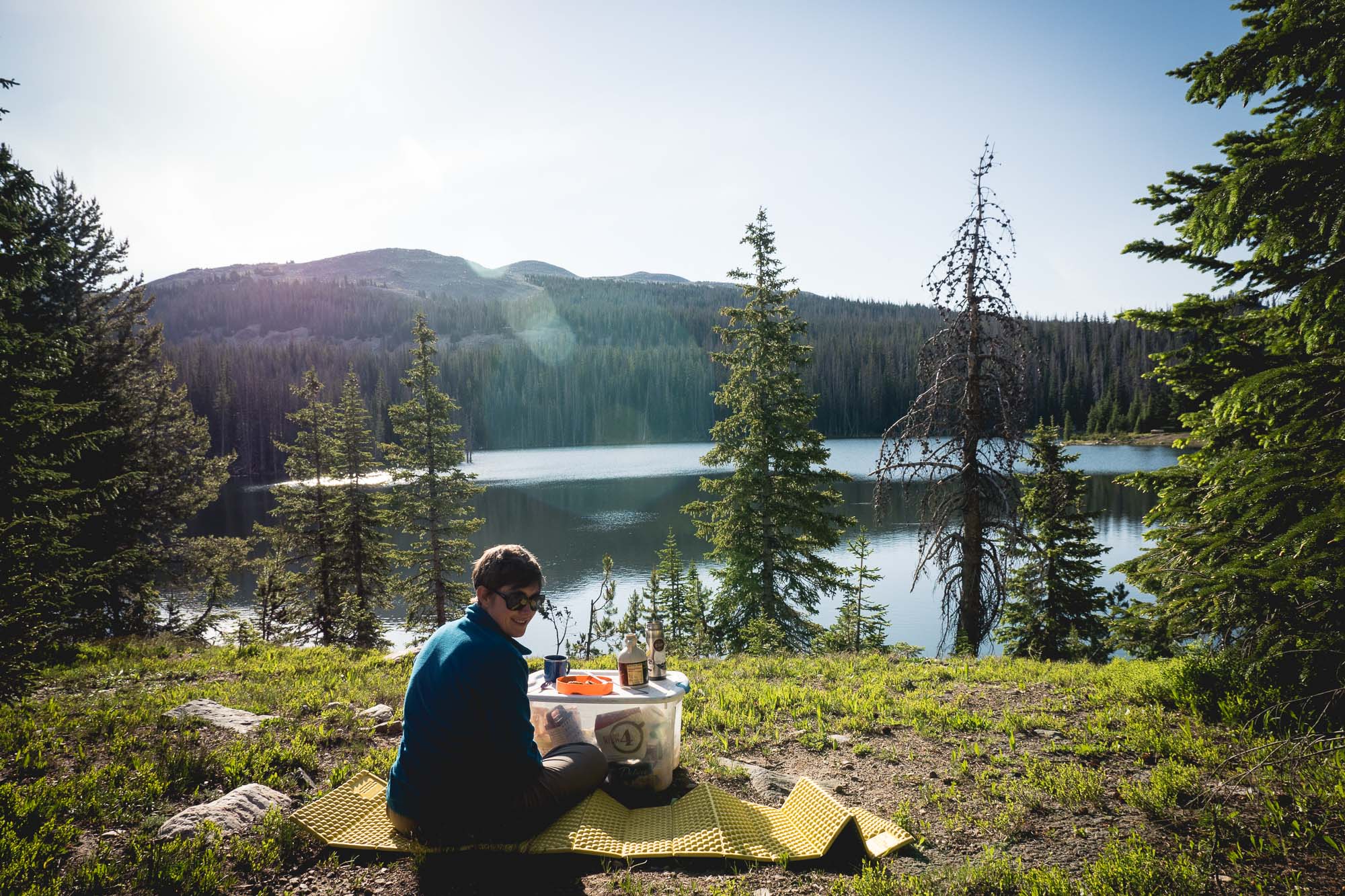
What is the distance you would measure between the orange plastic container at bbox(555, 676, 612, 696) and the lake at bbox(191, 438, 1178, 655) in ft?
35.4

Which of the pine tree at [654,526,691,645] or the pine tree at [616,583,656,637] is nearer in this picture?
the pine tree at [616,583,656,637]

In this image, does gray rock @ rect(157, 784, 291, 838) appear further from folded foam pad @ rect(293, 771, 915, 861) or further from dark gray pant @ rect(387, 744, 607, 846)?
dark gray pant @ rect(387, 744, 607, 846)

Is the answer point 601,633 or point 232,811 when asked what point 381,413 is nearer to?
point 601,633

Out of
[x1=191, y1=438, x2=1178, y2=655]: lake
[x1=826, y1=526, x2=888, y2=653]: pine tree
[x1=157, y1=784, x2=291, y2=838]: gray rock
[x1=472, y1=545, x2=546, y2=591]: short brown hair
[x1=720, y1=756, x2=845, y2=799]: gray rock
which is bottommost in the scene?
[x1=191, y1=438, x2=1178, y2=655]: lake

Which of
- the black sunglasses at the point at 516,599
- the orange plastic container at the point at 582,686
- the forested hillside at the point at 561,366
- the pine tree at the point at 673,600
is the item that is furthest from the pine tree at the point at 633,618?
the black sunglasses at the point at 516,599

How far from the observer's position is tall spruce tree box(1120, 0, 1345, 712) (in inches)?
134

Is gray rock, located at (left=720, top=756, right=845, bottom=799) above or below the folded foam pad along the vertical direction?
below

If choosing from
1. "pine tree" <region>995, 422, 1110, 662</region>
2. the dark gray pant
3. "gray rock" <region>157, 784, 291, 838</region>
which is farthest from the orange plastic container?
"pine tree" <region>995, 422, 1110, 662</region>

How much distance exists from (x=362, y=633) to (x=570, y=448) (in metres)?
105

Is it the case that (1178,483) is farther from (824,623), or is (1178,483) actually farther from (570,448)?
(570,448)

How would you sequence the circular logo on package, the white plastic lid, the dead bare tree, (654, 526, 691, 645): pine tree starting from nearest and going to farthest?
the white plastic lid < the circular logo on package < the dead bare tree < (654, 526, 691, 645): pine tree

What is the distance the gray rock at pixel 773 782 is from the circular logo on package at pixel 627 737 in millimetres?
938

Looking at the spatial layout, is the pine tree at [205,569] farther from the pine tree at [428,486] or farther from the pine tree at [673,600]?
the pine tree at [673,600]

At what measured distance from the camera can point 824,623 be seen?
75.9 ft
